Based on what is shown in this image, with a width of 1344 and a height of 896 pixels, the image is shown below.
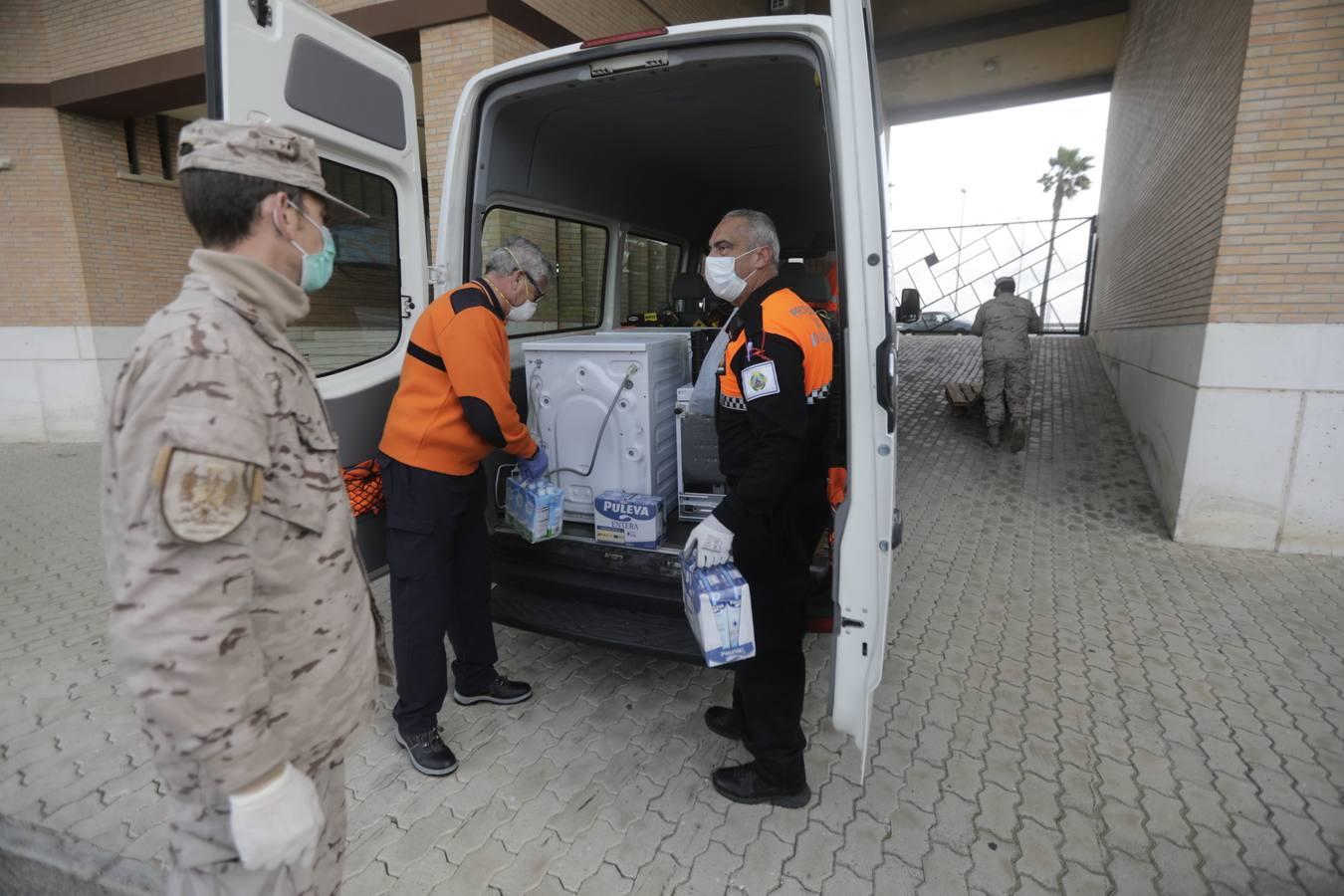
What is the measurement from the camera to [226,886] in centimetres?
121

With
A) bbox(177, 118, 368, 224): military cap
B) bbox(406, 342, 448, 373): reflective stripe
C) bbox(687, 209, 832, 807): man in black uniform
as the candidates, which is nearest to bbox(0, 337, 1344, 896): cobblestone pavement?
bbox(687, 209, 832, 807): man in black uniform

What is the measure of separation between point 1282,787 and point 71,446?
12.5 metres

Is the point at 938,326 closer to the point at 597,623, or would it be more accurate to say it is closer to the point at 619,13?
the point at 619,13

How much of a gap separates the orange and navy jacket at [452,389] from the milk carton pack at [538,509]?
428mm

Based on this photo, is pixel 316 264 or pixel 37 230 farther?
pixel 37 230

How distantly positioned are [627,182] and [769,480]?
11.3ft

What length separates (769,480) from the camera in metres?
2.02

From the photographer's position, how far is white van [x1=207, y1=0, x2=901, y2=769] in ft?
6.47

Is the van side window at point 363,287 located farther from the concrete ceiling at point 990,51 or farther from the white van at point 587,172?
the concrete ceiling at point 990,51

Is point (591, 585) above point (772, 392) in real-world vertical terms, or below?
below

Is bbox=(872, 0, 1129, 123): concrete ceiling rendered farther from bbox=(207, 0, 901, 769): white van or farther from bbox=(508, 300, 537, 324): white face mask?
bbox=(508, 300, 537, 324): white face mask

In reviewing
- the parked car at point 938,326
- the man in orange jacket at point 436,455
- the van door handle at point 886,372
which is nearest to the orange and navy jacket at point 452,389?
the man in orange jacket at point 436,455

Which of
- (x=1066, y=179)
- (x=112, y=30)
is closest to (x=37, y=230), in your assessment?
(x=112, y=30)

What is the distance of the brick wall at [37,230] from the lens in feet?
29.0
